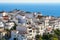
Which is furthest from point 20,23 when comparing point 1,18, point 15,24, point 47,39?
point 47,39

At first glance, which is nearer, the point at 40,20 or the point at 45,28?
the point at 45,28

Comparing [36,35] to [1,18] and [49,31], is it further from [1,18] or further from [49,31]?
[1,18]

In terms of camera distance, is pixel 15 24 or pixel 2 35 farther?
pixel 15 24

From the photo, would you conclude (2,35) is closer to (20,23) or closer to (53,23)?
(20,23)

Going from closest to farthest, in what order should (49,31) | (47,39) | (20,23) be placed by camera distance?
(47,39), (49,31), (20,23)

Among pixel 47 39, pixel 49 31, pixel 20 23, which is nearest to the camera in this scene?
pixel 47 39
